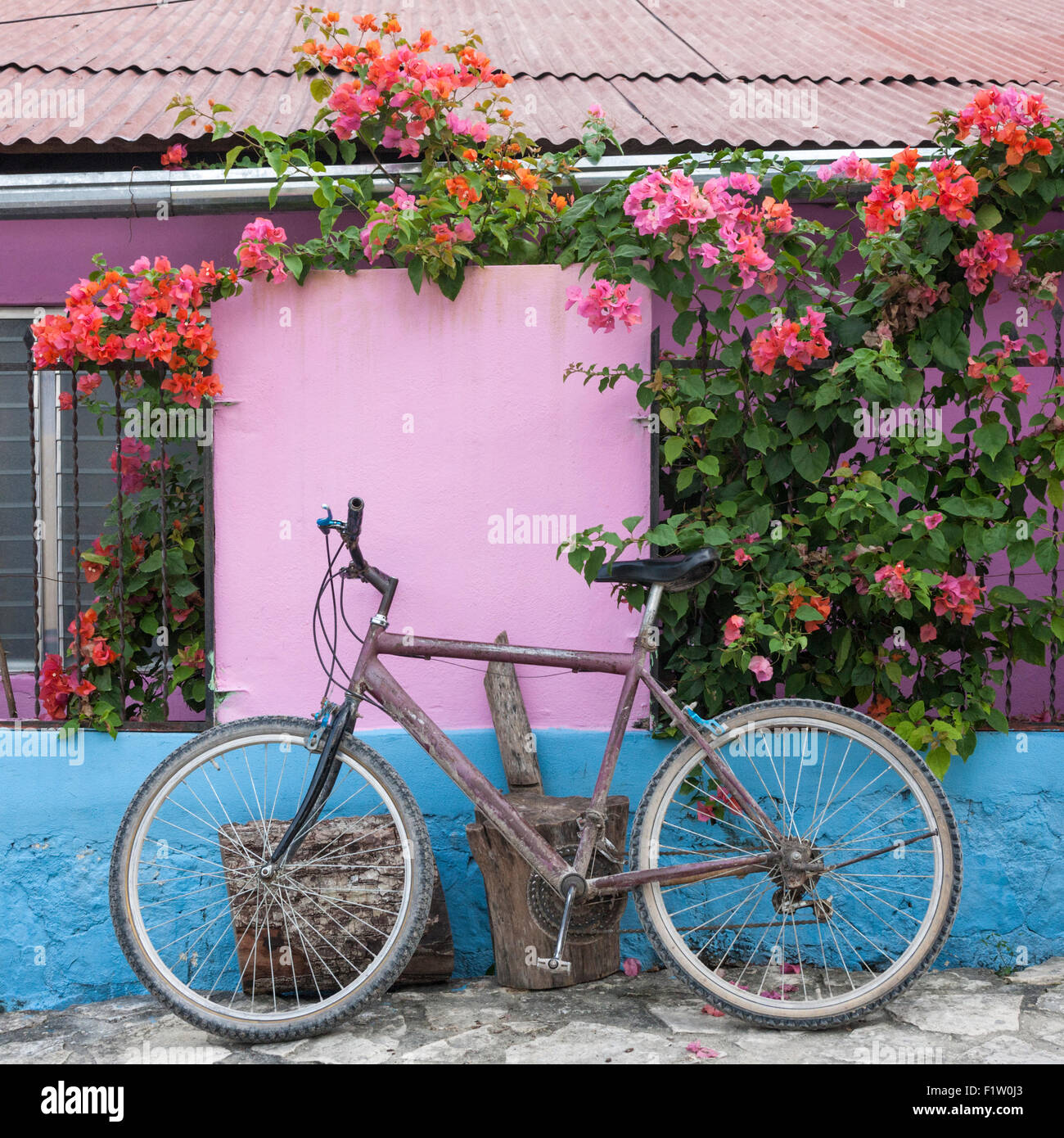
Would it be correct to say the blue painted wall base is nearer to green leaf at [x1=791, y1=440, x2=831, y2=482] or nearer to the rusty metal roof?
green leaf at [x1=791, y1=440, x2=831, y2=482]

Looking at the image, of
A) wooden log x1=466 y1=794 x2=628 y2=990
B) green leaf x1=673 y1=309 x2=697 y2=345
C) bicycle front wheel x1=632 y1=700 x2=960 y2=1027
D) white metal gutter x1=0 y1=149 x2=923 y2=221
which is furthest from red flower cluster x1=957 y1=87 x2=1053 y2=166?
wooden log x1=466 y1=794 x2=628 y2=990

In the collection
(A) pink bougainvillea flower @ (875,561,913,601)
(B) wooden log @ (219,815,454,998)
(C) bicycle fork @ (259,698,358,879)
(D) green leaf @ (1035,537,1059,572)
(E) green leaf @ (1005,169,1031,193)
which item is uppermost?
(E) green leaf @ (1005,169,1031,193)

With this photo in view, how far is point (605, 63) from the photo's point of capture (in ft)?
17.8

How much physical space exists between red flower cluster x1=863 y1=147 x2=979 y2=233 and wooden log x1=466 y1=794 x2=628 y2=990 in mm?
1942

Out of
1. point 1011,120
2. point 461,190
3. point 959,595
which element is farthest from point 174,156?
point 959,595

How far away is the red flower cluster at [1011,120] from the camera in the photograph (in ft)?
9.55

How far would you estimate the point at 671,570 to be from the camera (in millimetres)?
2865

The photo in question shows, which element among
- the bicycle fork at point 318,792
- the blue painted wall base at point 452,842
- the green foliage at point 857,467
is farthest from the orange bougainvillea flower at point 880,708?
the bicycle fork at point 318,792

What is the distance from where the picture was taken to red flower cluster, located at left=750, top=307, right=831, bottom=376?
3.07 meters

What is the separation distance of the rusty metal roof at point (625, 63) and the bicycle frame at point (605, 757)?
92.7 inches

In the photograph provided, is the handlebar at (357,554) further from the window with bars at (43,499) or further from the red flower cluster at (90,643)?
the window with bars at (43,499)

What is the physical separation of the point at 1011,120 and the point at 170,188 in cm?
275

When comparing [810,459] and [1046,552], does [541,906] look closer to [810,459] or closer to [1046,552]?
[810,459]

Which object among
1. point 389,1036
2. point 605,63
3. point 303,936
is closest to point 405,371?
point 303,936
